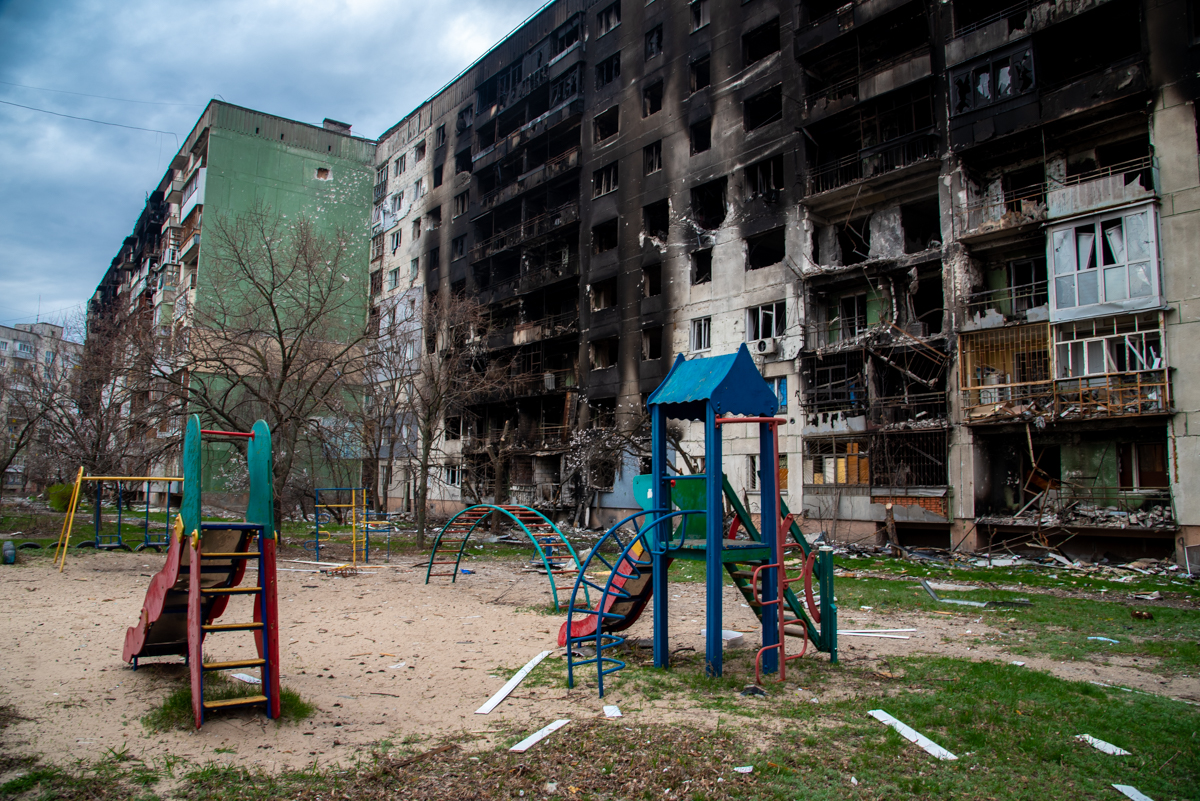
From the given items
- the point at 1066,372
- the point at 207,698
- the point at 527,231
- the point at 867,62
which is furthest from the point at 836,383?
the point at 207,698

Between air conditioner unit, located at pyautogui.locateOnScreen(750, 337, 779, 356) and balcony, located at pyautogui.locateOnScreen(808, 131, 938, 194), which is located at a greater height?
balcony, located at pyautogui.locateOnScreen(808, 131, 938, 194)

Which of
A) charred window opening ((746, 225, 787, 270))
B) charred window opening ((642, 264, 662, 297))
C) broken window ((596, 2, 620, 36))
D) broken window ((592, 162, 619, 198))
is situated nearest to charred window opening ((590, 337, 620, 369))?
charred window opening ((642, 264, 662, 297))

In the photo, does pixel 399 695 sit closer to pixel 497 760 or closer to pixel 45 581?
pixel 497 760

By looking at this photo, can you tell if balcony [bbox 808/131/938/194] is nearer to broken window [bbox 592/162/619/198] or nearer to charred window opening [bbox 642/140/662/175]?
charred window opening [bbox 642/140/662/175]

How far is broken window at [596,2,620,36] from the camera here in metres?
40.2

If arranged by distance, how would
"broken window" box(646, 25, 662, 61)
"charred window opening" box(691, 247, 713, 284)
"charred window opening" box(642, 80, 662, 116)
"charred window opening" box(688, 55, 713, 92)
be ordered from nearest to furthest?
"charred window opening" box(691, 247, 713, 284) < "charred window opening" box(688, 55, 713, 92) < "charred window opening" box(642, 80, 662, 116) < "broken window" box(646, 25, 662, 61)

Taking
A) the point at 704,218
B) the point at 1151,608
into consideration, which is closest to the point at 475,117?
the point at 704,218

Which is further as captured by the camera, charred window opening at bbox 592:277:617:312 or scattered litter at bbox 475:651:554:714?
charred window opening at bbox 592:277:617:312

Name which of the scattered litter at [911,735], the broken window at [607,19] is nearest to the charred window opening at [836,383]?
the scattered litter at [911,735]

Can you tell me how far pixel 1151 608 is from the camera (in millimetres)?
13148

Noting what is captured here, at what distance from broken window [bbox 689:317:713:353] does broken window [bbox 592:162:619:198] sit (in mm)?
10223

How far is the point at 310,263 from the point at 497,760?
64.0 feet

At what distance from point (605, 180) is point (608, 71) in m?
6.41

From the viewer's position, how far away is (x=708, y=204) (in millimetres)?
34688
